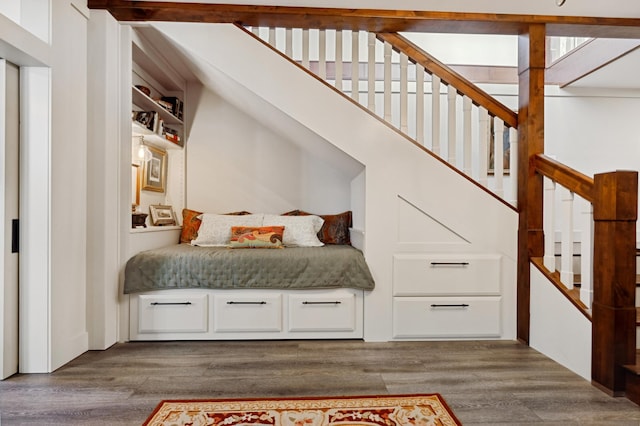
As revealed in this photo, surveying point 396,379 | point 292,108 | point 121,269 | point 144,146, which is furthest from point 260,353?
point 144,146

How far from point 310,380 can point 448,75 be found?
2289 mm

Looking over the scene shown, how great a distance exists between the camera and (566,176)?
2127mm

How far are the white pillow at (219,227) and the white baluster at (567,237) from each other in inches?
91.4

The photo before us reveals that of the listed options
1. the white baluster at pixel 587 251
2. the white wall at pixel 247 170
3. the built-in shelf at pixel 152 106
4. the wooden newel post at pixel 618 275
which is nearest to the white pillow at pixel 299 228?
the white wall at pixel 247 170

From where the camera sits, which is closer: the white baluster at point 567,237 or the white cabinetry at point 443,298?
the white baluster at point 567,237

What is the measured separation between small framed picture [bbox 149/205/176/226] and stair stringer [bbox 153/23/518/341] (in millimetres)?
1408

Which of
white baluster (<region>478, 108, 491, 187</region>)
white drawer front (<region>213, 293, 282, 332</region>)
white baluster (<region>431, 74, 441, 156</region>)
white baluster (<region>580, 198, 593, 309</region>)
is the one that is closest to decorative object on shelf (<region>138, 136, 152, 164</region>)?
white drawer front (<region>213, 293, 282, 332</region>)

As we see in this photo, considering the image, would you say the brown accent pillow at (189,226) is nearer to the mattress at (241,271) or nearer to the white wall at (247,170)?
the white wall at (247,170)

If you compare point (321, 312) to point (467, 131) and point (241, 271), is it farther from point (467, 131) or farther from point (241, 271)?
point (467, 131)

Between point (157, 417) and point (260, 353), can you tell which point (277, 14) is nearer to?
point (260, 353)

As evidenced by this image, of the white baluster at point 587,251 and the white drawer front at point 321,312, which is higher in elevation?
the white baluster at point 587,251

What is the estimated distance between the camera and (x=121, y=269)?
2426 millimetres

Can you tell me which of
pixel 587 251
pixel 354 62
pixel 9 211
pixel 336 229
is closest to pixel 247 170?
pixel 336 229

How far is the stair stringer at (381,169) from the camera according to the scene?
8.24ft
